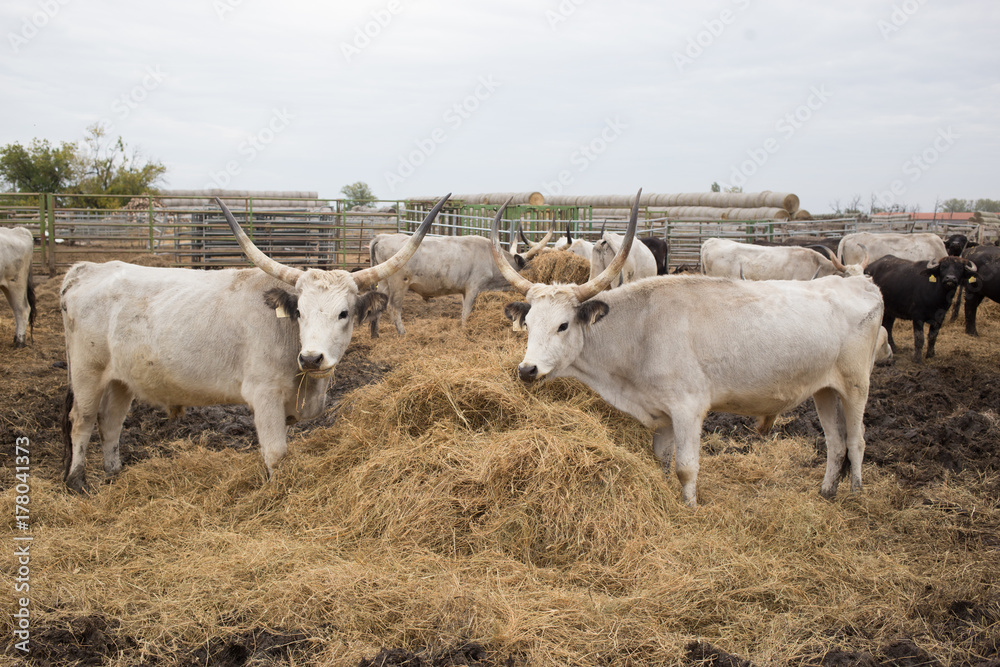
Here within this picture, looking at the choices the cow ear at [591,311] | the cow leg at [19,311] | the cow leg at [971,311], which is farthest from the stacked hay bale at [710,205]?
the cow ear at [591,311]

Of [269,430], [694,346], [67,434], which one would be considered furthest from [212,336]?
[694,346]

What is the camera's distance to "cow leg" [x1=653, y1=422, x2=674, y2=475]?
17.4ft

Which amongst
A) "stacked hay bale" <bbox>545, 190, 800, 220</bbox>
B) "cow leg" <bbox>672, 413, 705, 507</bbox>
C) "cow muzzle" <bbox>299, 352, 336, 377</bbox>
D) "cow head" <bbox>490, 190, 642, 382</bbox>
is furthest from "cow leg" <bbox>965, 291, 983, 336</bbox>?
"stacked hay bale" <bbox>545, 190, 800, 220</bbox>

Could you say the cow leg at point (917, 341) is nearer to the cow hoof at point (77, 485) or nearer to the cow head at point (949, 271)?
the cow head at point (949, 271)

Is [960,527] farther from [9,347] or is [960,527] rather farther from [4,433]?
[9,347]

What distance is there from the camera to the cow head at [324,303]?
182 inches

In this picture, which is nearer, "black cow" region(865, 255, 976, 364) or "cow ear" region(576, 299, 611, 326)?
"cow ear" region(576, 299, 611, 326)

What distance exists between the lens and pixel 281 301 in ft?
15.9

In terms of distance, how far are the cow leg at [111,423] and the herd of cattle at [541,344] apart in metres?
0.01

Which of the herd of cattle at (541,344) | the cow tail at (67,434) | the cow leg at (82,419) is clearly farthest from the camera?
the cow tail at (67,434)

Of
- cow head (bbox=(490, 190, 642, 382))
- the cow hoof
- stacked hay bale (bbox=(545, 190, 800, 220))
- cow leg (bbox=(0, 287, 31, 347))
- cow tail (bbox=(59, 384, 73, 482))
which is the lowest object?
the cow hoof

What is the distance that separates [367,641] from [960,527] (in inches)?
148

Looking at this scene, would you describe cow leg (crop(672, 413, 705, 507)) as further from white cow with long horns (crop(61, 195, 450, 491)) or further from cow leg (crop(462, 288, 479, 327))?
cow leg (crop(462, 288, 479, 327))

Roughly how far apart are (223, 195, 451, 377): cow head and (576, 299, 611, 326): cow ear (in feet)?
3.88
